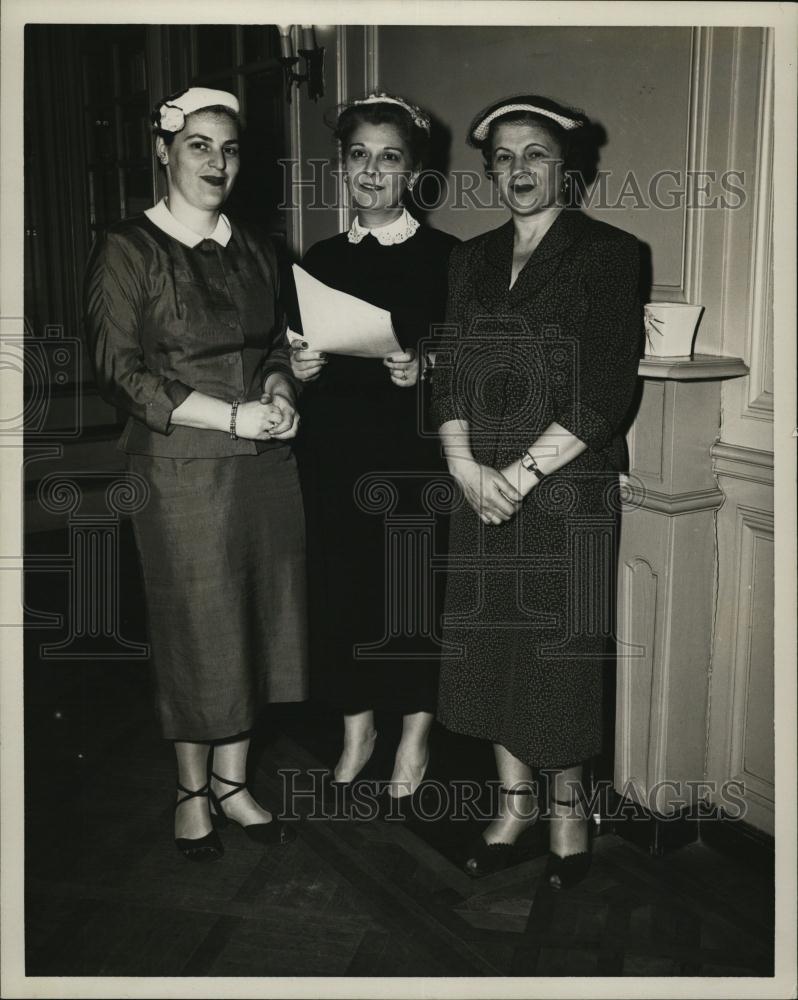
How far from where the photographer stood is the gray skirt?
245 centimetres

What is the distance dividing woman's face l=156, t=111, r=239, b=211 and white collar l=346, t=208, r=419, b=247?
37 centimetres

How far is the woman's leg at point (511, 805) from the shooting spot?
2.55 metres

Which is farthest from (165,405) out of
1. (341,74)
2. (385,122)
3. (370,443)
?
(341,74)

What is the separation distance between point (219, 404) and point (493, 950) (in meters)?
1.41

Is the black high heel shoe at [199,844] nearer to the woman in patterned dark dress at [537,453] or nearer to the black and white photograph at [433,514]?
the black and white photograph at [433,514]

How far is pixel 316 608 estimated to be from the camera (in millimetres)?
2771

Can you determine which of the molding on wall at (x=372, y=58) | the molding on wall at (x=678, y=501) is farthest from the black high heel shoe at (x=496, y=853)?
the molding on wall at (x=372, y=58)

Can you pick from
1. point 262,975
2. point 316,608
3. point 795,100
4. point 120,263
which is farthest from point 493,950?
point 795,100

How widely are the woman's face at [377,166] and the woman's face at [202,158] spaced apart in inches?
12.3

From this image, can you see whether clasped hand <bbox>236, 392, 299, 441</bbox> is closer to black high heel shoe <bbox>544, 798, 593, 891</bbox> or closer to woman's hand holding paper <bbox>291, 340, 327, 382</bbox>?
woman's hand holding paper <bbox>291, 340, 327, 382</bbox>

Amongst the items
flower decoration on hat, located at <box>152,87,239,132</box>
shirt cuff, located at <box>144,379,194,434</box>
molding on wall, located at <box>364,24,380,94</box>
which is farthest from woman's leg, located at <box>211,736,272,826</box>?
molding on wall, located at <box>364,24,380,94</box>

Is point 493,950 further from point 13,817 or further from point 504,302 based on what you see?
point 504,302

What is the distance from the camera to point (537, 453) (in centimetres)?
232

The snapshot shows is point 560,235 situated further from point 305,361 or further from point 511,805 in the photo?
point 511,805
